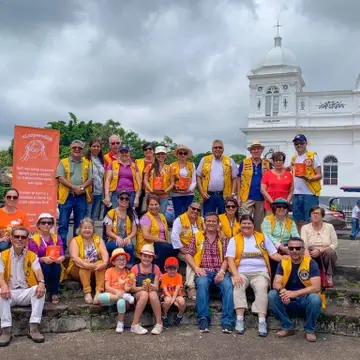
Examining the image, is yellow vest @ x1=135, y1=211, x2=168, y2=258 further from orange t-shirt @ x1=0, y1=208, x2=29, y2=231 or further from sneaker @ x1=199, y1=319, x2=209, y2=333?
orange t-shirt @ x1=0, y1=208, x2=29, y2=231

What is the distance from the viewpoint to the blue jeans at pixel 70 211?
6344 millimetres

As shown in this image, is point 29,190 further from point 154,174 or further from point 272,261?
point 272,261

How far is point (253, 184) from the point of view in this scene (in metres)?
6.57

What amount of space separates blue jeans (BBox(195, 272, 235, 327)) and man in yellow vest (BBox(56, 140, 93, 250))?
7.34ft

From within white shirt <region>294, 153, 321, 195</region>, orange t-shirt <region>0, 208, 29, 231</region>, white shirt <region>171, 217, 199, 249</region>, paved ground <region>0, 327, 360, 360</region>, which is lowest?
paved ground <region>0, 327, 360, 360</region>

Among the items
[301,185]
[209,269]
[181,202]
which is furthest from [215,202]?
[209,269]

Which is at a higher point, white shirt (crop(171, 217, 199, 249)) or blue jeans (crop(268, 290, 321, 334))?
white shirt (crop(171, 217, 199, 249))

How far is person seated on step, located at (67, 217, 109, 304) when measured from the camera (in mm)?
5312

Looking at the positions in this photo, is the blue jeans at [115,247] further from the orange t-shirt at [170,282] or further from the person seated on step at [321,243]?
the person seated on step at [321,243]

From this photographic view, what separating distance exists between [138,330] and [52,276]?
1232 mm

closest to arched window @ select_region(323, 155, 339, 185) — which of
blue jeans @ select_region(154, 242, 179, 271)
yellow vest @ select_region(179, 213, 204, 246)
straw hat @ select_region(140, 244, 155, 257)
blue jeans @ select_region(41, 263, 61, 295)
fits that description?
yellow vest @ select_region(179, 213, 204, 246)

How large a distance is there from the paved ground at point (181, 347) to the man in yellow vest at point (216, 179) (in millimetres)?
2219

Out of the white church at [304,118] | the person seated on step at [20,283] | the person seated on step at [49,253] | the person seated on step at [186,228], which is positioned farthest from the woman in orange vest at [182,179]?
the white church at [304,118]

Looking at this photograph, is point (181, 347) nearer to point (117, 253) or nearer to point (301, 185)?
point (117, 253)
